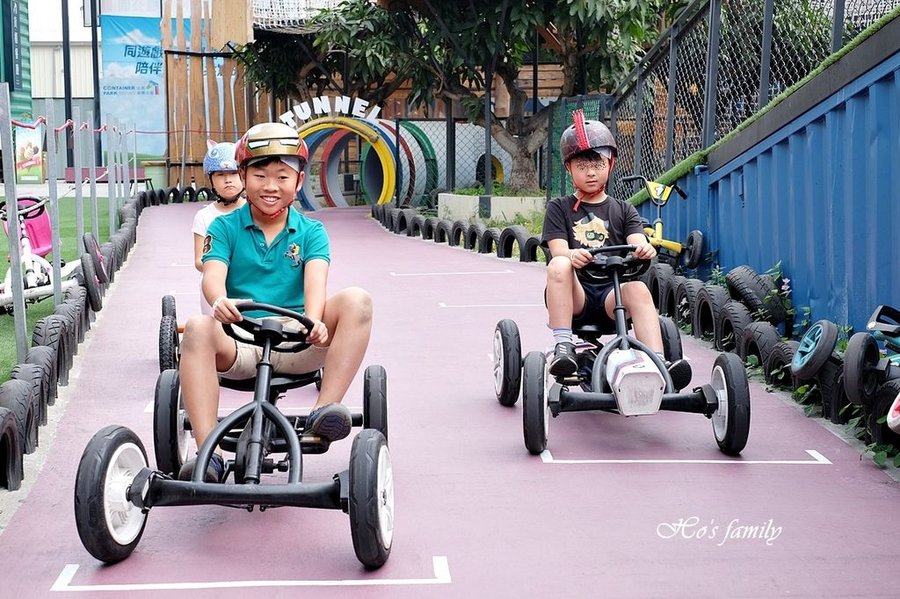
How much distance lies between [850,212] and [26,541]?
14.7 feet

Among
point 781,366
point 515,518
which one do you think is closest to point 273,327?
point 515,518

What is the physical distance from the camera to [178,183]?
2903 centimetres

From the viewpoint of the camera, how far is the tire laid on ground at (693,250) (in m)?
9.38

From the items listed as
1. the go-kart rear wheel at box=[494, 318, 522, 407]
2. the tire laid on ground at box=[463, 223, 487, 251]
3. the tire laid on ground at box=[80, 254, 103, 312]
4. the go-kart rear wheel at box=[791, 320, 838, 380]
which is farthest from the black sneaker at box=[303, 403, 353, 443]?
the tire laid on ground at box=[463, 223, 487, 251]

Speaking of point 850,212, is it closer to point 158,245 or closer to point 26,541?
point 26,541

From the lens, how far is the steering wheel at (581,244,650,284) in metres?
5.62

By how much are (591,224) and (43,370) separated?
2628 mm

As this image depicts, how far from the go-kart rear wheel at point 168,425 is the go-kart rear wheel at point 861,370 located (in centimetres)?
277

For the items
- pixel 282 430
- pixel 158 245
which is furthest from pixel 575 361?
pixel 158 245

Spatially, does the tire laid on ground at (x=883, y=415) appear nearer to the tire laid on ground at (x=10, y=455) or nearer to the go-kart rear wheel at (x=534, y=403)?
the go-kart rear wheel at (x=534, y=403)

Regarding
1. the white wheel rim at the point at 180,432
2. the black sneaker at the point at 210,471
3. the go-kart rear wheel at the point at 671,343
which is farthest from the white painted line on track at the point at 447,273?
the black sneaker at the point at 210,471

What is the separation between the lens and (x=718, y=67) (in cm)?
996

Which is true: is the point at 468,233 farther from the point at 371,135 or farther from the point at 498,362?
the point at 498,362

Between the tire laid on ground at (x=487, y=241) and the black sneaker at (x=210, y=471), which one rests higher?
the tire laid on ground at (x=487, y=241)
